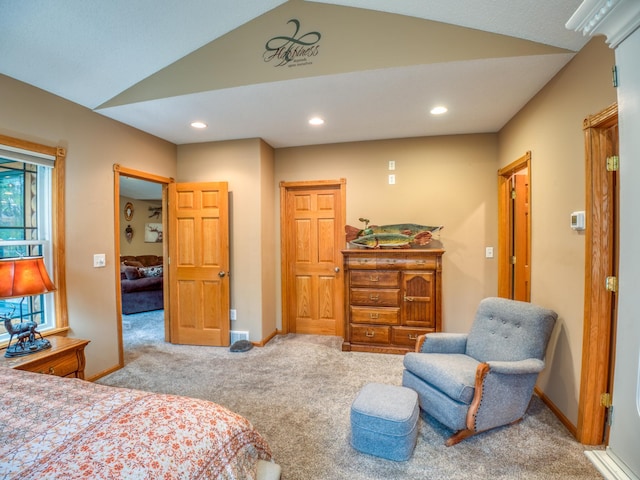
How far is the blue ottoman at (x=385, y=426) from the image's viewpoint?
5.85 feet

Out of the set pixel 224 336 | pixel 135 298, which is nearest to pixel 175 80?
pixel 224 336

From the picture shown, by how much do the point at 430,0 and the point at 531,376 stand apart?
2.51 m

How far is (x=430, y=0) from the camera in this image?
1955 mm

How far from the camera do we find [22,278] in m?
1.98

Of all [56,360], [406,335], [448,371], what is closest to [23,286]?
[56,360]

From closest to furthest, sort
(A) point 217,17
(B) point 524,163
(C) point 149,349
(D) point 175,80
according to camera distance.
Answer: (A) point 217,17 → (D) point 175,80 → (B) point 524,163 → (C) point 149,349

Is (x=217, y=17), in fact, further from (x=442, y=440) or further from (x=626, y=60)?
(x=442, y=440)

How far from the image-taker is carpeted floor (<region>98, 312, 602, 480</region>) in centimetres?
176

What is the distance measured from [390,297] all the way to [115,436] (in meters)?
2.84

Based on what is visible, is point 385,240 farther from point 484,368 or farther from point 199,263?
point 199,263

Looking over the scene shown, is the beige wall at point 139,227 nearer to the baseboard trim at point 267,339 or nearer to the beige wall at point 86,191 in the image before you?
the beige wall at point 86,191

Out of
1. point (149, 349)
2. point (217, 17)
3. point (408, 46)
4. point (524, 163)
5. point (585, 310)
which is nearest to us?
point (585, 310)

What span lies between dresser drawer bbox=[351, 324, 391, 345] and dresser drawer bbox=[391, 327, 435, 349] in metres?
0.07

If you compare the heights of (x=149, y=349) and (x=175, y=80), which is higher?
(x=175, y=80)
